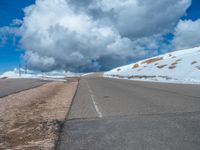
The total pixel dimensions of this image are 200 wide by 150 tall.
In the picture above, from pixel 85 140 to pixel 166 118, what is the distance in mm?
3168

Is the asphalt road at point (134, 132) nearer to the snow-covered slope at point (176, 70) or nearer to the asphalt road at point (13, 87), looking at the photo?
the asphalt road at point (13, 87)

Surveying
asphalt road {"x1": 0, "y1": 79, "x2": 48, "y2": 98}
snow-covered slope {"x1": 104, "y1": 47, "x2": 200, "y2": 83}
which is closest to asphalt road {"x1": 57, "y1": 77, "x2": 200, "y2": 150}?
asphalt road {"x1": 0, "y1": 79, "x2": 48, "y2": 98}

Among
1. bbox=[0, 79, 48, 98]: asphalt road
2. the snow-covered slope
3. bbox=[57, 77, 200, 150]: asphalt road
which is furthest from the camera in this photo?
the snow-covered slope

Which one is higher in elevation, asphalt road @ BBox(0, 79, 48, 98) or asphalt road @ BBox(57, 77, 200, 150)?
asphalt road @ BBox(0, 79, 48, 98)

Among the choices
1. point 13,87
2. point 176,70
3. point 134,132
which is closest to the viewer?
point 134,132

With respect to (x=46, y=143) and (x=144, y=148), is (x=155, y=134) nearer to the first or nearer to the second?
(x=144, y=148)

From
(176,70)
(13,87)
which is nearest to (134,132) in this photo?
(13,87)

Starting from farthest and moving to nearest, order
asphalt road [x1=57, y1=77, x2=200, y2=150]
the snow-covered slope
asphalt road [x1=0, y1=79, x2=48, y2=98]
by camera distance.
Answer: the snow-covered slope < asphalt road [x1=0, y1=79, x2=48, y2=98] < asphalt road [x1=57, y1=77, x2=200, y2=150]

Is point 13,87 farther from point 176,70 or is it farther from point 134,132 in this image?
point 176,70

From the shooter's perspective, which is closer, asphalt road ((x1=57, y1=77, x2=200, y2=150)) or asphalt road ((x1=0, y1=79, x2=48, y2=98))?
asphalt road ((x1=57, y1=77, x2=200, y2=150))

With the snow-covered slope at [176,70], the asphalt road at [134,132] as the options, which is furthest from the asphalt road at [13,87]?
the snow-covered slope at [176,70]

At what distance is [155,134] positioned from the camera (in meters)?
6.39

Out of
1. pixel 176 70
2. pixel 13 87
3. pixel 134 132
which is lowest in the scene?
pixel 134 132

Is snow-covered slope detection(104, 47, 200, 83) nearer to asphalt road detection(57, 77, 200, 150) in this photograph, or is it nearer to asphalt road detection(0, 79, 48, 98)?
asphalt road detection(0, 79, 48, 98)
